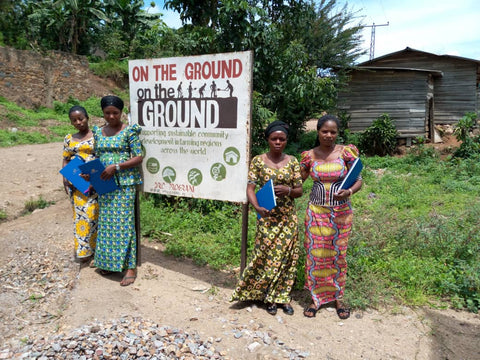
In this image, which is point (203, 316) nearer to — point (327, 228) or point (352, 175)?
point (327, 228)

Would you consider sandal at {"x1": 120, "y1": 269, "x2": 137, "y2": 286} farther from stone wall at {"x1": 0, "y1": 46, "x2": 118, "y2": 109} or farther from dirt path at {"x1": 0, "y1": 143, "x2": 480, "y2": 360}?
stone wall at {"x1": 0, "y1": 46, "x2": 118, "y2": 109}

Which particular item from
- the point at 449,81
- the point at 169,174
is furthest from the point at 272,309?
the point at 449,81

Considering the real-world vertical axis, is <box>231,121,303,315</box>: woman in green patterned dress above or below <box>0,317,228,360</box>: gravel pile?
above

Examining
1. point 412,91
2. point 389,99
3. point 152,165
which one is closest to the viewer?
point 152,165

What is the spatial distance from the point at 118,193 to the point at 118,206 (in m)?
0.13

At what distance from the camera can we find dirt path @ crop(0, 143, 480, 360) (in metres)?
2.62

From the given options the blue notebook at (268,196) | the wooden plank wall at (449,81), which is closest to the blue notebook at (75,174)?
the blue notebook at (268,196)

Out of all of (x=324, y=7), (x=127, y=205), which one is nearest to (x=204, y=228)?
(x=127, y=205)

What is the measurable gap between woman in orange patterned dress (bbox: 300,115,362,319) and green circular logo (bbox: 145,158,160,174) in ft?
5.19

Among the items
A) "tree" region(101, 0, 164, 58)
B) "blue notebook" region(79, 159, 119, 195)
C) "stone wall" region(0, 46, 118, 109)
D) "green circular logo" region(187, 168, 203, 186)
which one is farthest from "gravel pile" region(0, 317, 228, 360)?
"tree" region(101, 0, 164, 58)

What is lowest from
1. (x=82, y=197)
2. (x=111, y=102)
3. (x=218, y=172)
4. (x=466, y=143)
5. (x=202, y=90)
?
(x=82, y=197)

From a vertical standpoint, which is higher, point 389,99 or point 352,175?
point 389,99

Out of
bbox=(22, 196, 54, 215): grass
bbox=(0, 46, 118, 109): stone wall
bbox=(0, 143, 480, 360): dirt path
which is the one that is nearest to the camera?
bbox=(0, 143, 480, 360): dirt path

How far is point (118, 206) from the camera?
3.46m
